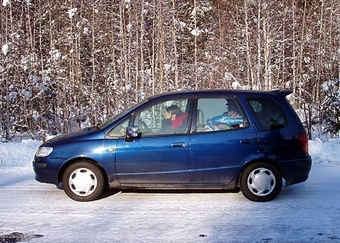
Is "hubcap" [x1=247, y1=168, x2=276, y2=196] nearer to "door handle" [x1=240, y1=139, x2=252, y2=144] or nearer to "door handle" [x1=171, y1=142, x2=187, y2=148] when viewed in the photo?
"door handle" [x1=240, y1=139, x2=252, y2=144]

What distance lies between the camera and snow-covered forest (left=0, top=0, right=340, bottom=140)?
19.5 metres

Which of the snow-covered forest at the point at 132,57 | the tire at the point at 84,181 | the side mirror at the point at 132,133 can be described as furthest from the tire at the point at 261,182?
the snow-covered forest at the point at 132,57

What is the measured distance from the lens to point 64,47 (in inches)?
856

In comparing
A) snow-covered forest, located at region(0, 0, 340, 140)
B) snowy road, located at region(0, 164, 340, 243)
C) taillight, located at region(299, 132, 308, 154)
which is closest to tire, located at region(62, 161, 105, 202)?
snowy road, located at region(0, 164, 340, 243)

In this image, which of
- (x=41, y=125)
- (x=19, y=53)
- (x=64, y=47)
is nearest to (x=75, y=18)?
(x=64, y=47)

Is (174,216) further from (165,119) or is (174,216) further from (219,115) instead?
(219,115)

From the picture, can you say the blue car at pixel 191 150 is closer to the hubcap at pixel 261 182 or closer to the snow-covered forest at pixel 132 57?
the hubcap at pixel 261 182

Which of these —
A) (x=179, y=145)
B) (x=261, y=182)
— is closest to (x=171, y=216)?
(x=179, y=145)

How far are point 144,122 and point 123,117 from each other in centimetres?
34

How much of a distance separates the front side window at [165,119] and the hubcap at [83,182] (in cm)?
102

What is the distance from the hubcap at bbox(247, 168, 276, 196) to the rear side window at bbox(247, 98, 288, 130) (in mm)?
657

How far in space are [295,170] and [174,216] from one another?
1.99 metres

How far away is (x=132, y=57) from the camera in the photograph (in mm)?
22141

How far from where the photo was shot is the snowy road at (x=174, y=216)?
17.3ft
